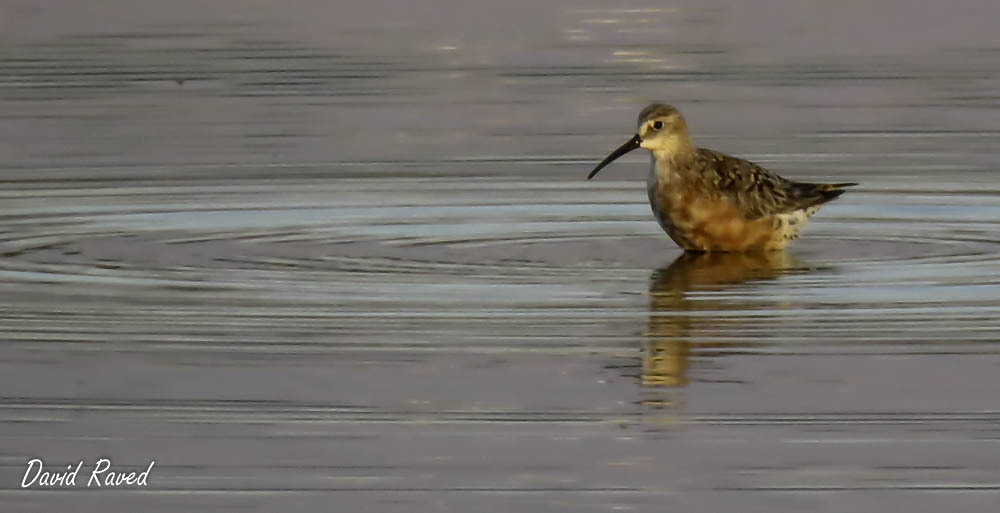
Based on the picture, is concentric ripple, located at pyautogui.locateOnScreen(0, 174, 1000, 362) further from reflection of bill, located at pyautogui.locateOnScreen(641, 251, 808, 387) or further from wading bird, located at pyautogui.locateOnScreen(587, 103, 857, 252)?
wading bird, located at pyautogui.locateOnScreen(587, 103, 857, 252)

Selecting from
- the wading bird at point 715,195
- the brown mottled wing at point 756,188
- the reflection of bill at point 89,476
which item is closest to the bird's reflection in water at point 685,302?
the wading bird at point 715,195

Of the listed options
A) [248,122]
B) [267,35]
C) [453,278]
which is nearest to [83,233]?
[453,278]

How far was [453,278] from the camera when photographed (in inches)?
→ 460

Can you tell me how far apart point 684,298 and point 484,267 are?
1.16 metres

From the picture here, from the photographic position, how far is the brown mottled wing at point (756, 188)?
44.4 ft

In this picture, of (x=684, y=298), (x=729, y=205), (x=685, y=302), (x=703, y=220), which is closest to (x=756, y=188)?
(x=729, y=205)

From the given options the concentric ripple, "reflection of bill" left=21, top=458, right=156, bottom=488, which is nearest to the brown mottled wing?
the concentric ripple

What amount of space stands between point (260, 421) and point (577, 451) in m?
1.23

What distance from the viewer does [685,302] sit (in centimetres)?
1129

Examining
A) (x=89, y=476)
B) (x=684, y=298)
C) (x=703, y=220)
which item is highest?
(x=89, y=476)

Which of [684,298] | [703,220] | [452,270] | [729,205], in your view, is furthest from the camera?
[729,205]

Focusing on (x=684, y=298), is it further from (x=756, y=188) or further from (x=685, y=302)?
(x=756, y=188)

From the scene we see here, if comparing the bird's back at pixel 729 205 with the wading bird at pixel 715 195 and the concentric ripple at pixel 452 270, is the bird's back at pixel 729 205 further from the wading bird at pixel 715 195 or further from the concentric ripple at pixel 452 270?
the concentric ripple at pixel 452 270

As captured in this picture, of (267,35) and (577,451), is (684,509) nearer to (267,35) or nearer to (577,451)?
(577,451)
